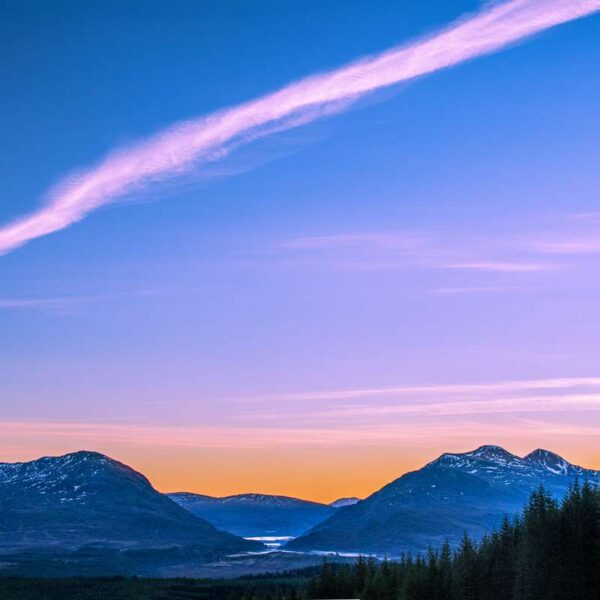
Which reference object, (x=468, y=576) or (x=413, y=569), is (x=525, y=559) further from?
(x=413, y=569)

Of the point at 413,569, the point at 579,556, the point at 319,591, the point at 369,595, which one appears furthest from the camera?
the point at 319,591

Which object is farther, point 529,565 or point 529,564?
point 529,564

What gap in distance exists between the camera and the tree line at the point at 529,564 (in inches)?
4166

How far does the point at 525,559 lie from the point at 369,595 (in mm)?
60406

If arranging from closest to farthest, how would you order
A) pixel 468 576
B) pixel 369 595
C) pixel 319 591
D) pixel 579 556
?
pixel 579 556, pixel 468 576, pixel 369 595, pixel 319 591

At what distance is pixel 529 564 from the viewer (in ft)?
360

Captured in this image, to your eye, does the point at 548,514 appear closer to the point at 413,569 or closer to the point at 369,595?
the point at 413,569

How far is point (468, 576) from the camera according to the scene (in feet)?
431

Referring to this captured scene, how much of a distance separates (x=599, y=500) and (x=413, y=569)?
171ft

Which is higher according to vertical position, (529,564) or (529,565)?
(529,564)

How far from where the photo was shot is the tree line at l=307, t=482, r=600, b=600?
10581cm

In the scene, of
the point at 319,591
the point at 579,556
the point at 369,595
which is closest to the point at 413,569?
the point at 369,595

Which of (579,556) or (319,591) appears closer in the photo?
(579,556)

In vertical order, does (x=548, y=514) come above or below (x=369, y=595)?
above
